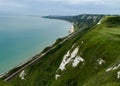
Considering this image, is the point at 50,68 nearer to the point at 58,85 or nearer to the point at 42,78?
the point at 42,78

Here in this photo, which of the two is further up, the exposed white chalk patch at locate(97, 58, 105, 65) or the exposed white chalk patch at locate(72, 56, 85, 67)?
the exposed white chalk patch at locate(97, 58, 105, 65)

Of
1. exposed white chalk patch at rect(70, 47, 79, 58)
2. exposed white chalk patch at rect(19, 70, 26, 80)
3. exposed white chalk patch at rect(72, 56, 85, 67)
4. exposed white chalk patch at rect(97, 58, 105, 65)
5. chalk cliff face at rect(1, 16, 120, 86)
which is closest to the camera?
chalk cliff face at rect(1, 16, 120, 86)

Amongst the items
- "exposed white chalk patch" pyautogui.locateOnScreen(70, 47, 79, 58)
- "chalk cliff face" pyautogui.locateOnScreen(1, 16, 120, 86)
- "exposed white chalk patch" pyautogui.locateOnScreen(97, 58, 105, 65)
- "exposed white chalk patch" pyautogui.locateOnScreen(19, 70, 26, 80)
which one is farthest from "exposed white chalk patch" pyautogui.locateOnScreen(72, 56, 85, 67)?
"exposed white chalk patch" pyautogui.locateOnScreen(19, 70, 26, 80)

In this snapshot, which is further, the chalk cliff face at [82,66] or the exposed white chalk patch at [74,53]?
the exposed white chalk patch at [74,53]

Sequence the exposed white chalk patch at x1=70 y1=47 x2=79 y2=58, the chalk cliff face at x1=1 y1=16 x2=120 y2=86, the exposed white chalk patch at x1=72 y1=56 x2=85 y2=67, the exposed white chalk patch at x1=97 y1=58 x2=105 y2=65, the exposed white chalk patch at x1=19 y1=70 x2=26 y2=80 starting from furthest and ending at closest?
the exposed white chalk patch at x1=19 y1=70 x2=26 y2=80 → the exposed white chalk patch at x1=70 y1=47 x2=79 y2=58 → the exposed white chalk patch at x1=72 y1=56 x2=85 y2=67 → the exposed white chalk patch at x1=97 y1=58 x2=105 y2=65 → the chalk cliff face at x1=1 y1=16 x2=120 y2=86

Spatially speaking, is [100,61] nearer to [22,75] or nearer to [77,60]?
[77,60]

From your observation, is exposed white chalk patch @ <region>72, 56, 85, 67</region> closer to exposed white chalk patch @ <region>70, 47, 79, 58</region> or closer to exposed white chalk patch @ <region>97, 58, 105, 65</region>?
exposed white chalk patch @ <region>70, 47, 79, 58</region>

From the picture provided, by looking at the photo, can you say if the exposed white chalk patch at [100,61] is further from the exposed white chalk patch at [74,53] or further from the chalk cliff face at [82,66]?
the exposed white chalk patch at [74,53]

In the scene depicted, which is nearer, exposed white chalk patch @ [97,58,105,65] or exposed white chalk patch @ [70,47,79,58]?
exposed white chalk patch @ [97,58,105,65]

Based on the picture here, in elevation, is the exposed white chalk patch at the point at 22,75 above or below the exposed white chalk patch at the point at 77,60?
below

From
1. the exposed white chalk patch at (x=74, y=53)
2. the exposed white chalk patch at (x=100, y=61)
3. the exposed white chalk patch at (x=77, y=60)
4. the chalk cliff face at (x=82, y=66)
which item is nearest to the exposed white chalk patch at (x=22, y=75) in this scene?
the chalk cliff face at (x=82, y=66)

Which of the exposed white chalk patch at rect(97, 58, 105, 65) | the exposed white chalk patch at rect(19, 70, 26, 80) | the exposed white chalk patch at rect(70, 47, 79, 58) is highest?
the exposed white chalk patch at rect(97, 58, 105, 65)

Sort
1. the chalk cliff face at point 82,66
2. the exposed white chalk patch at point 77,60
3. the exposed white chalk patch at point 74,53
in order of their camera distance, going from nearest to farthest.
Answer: the chalk cliff face at point 82,66 < the exposed white chalk patch at point 77,60 < the exposed white chalk patch at point 74,53
